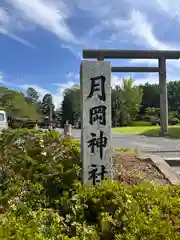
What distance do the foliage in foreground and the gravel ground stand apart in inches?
31.4

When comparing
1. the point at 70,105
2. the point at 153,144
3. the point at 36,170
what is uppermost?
the point at 70,105

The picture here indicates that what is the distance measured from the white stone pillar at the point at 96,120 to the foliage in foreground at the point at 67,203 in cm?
25

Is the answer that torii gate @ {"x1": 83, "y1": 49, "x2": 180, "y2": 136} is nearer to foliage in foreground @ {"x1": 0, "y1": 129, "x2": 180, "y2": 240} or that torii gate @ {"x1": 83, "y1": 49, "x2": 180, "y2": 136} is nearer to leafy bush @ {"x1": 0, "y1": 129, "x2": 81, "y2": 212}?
leafy bush @ {"x1": 0, "y1": 129, "x2": 81, "y2": 212}

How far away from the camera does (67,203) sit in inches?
104

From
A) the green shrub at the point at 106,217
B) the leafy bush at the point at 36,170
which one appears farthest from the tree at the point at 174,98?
the green shrub at the point at 106,217

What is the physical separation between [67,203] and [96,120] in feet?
3.65

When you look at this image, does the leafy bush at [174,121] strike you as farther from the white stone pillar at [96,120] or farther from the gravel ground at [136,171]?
the white stone pillar at [96,120]

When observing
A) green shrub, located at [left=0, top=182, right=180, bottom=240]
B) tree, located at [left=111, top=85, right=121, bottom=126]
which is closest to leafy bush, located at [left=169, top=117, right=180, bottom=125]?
tree, located at [left=111, top=85, right=121, bottom=126]

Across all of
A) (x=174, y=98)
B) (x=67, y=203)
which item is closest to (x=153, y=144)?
(x=67, y=203)

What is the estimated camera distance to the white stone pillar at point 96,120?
11.0ft

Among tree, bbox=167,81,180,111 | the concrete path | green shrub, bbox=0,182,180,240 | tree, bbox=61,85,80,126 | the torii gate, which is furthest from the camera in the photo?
tree, bbox=61,85,80,126

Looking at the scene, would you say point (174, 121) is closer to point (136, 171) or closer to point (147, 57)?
point (147, 57)

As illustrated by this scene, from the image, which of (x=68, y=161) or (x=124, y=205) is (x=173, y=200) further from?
(x=68, y=161)

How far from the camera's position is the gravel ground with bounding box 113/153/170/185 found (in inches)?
162
